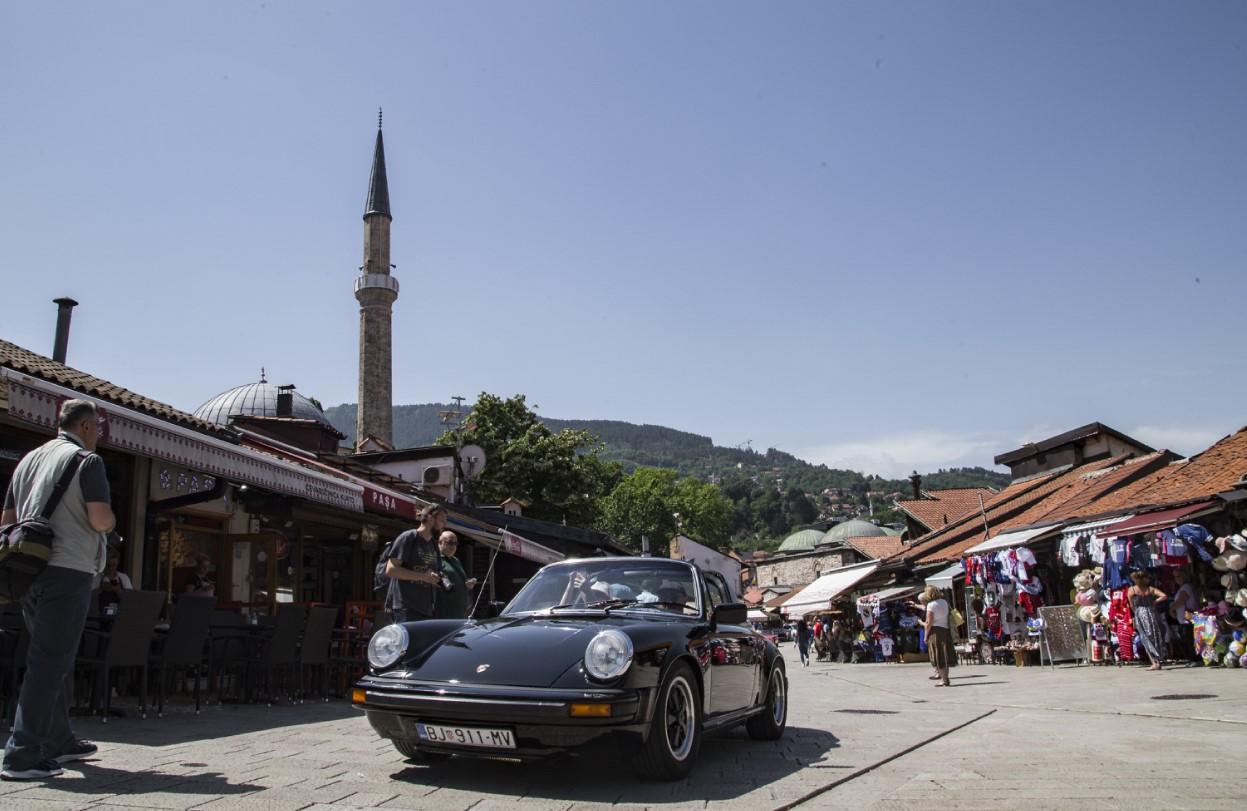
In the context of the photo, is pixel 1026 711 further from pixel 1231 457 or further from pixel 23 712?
pixel 1231 457

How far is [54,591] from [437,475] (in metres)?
21.1

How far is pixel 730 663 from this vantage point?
18.6ft

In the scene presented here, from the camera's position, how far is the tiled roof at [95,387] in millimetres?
9312

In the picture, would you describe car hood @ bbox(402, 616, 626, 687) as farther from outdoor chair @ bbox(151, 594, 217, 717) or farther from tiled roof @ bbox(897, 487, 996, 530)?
tiled roof @ bbox(897, 487, 996, 530)

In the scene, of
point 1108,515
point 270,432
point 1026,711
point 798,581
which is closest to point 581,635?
point 1026,711

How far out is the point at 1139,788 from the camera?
15.1 feet

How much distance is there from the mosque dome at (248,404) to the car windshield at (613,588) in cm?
3193

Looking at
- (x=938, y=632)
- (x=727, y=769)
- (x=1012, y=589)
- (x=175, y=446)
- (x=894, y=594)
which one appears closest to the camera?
(x=727, y=769)

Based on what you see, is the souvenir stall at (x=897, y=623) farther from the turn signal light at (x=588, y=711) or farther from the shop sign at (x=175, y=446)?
the turn signal light at (x=588, y=711)

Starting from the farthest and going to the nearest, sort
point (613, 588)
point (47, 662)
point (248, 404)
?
point (248, 404), point (613, 588), point (47, 662)

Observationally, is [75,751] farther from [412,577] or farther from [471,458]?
[471,458]

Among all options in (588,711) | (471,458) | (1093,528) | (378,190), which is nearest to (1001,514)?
(1093,528)

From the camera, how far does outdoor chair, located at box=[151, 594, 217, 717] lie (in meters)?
6.95

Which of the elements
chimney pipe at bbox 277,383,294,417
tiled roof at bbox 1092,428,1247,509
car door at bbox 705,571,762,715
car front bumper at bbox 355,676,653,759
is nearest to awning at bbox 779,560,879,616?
tiled roof at bbox 1092,428,1247,509
